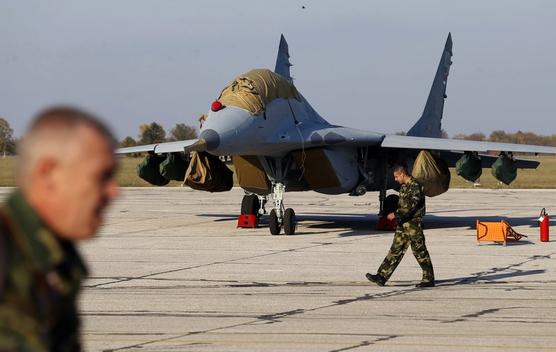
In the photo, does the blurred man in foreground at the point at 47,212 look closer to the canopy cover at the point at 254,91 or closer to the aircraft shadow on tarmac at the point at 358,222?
the canopy cover at the point at 254,91

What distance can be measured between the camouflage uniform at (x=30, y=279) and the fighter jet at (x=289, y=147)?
17591mm

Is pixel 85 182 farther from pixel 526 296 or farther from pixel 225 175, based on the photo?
pixel 225 175

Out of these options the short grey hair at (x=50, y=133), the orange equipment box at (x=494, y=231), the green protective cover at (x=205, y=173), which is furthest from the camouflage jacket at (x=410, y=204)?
the short grey hair at (x=50, y=133)

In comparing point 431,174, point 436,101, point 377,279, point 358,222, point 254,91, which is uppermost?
point 436,101

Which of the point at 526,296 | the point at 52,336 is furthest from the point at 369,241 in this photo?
the point at 52,336

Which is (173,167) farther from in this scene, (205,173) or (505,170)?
(505,170)

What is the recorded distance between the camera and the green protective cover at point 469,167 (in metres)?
23.8

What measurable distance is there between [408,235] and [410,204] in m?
0.44

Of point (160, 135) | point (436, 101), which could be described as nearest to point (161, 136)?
point (160, 135)

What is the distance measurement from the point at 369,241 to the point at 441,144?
4208 mm

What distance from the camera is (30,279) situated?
2408mm

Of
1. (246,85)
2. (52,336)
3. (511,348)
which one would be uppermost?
(246,85)

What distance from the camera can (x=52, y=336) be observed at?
268cm

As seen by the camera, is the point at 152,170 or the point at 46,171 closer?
the point at 46,171
